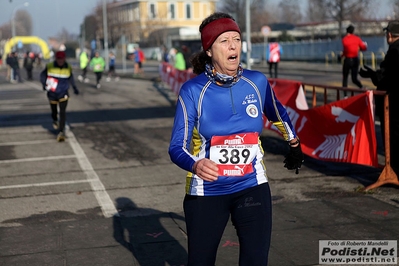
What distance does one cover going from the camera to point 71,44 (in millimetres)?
120438

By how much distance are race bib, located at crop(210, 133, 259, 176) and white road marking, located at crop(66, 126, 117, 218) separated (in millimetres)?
3840

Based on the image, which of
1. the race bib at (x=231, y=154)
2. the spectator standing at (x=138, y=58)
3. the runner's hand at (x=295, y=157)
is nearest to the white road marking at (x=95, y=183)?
the runner's hand at (x=295, y=157)

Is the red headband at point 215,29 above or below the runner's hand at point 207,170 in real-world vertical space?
above

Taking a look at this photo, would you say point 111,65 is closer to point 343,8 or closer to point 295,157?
point 343,8

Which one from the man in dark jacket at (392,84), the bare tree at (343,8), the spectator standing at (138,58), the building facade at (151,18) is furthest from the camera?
the building facade at (151,18)

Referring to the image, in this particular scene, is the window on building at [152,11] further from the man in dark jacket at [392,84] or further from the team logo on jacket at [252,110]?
the team logo on jacket at [252,110]

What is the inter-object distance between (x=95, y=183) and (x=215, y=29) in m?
5.82

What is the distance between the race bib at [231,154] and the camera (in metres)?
3.72

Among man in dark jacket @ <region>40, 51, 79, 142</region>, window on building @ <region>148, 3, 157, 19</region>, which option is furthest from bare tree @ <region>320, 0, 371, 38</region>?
window on building @ <region>148, 3, 157, 19</region>

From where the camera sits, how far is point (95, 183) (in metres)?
9.23

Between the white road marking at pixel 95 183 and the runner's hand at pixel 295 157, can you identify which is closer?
the runner's hand at pixel 295 157

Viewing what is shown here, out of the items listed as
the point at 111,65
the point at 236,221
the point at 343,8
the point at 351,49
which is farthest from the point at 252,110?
the point at 343,8

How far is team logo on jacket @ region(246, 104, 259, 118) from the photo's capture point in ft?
12.5

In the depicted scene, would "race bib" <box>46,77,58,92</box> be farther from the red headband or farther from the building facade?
the building facade
